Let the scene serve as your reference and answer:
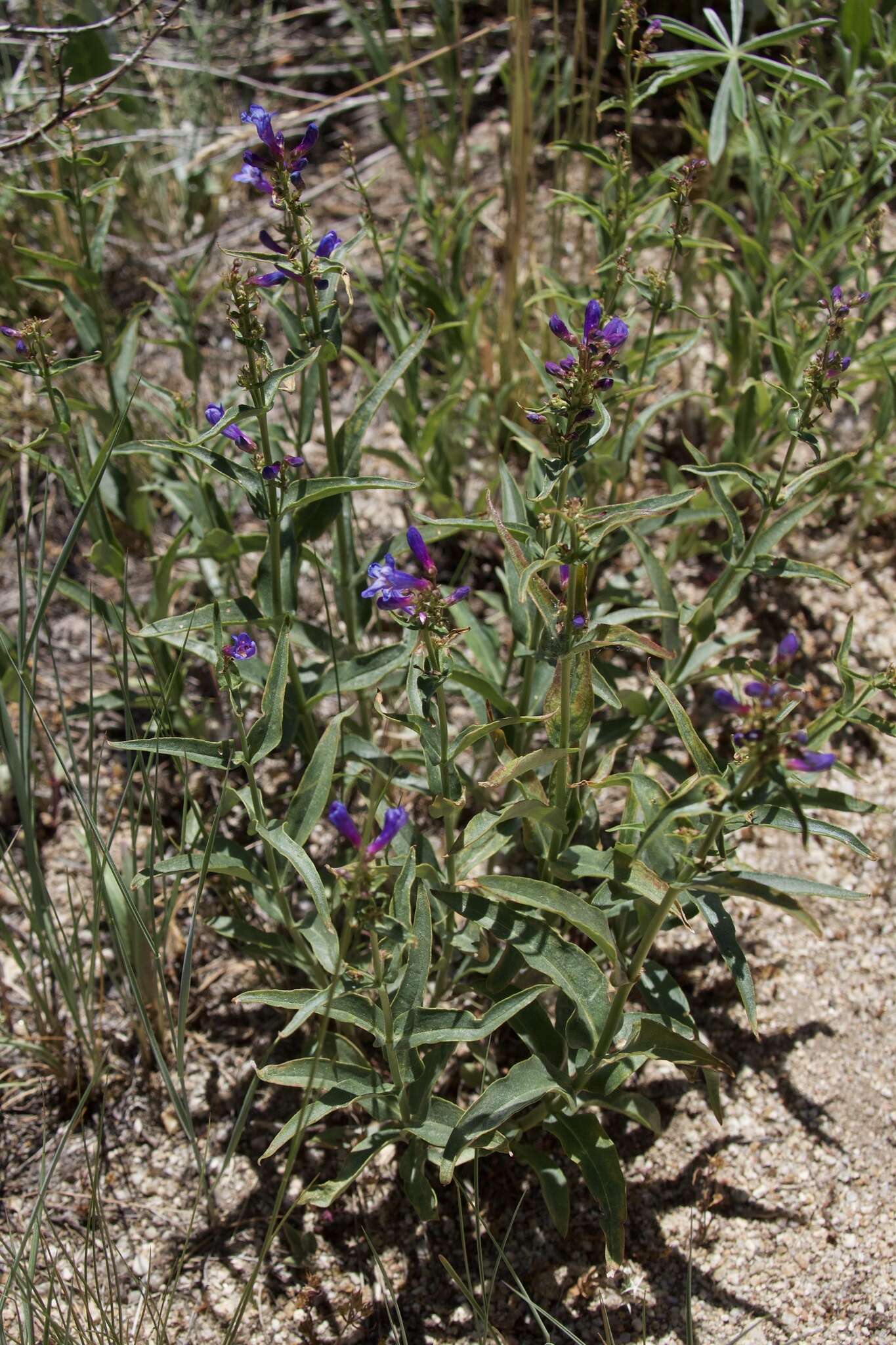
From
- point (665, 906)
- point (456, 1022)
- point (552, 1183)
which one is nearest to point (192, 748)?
point (456, 1022)

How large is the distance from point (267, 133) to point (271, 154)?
0.04m

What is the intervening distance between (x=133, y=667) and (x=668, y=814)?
2204mm

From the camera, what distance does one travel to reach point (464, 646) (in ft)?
10.8

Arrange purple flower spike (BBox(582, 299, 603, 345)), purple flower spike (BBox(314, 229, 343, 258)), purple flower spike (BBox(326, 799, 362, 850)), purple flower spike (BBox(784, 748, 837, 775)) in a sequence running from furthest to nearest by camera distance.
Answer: purple flower spike (BBox(314, 229, 343, 258)) < purple flower spike (BBox(582, 299, 603, 345)) < purple flower spike (BBox(326, 799, 362, 850)) < purple flower spike (BBox(784, 748, 837, 775))

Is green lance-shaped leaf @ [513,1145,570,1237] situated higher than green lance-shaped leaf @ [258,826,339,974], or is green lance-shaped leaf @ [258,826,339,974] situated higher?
green lance-shaped leaf @ [258,826,339,974]

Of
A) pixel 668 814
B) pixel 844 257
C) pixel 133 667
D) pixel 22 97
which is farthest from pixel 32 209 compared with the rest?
pixel 668 814

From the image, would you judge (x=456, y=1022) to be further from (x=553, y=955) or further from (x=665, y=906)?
(x=665, y=906)

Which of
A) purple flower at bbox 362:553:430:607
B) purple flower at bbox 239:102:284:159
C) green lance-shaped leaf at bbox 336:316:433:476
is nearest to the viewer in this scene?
purple flower at bbox 362:553:430:607

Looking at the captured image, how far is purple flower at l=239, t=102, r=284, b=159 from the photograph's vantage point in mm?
2203

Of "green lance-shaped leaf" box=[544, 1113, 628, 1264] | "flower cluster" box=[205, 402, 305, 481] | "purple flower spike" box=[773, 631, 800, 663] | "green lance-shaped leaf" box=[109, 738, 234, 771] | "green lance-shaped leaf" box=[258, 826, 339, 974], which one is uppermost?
"flower cluster" box=[205, 402, 305, 481]

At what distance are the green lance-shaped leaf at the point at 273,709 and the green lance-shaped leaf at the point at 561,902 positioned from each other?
56cm

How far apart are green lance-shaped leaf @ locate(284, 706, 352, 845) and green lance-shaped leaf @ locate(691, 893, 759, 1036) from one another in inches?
33.0

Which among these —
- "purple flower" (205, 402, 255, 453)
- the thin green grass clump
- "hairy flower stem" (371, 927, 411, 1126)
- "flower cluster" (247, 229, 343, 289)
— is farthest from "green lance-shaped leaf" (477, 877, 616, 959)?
"flower cluster" (247, 229, 343, 289)

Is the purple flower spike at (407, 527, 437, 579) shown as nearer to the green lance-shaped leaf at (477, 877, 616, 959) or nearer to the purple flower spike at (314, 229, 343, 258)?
the green lance-shaped leaf at (477, 877, 616, 959)
